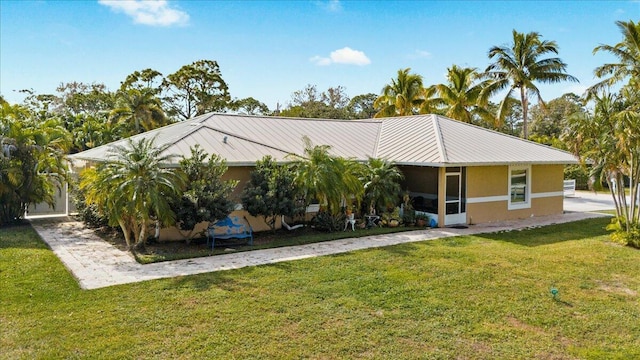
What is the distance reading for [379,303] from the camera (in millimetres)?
7496

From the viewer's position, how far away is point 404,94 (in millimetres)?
33781

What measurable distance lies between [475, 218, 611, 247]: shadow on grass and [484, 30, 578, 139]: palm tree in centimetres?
1396

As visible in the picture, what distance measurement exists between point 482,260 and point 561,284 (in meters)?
2.03

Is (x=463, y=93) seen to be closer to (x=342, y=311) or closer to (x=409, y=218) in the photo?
(x=409, y=218)

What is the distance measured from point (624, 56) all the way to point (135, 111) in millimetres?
33150

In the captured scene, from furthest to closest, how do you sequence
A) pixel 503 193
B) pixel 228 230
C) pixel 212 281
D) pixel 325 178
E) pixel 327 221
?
pixel 503 193 < pixel 327 221 < pixel 325 178 < pixel 228 230 < pixel 212 281

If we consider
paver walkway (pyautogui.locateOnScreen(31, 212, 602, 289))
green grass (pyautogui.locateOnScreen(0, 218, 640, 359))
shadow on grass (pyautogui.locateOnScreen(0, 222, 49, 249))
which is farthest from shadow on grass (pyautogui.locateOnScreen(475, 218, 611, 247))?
shadow on grass (pyautogui.locateOnScreen(0, 222, 49, 249))

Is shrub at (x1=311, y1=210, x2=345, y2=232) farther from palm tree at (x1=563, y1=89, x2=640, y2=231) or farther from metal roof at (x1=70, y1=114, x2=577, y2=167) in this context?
palm tree at (x1=563, y1=89, x2=640, y2=231)

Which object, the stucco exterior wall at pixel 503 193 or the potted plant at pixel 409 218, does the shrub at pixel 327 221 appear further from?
the stucco exterior wall at pixel 503 193

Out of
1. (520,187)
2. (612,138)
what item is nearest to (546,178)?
(520,187)

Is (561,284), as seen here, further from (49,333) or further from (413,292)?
(49,333)

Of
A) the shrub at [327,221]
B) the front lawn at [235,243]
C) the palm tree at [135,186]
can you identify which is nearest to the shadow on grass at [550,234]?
the front lawn at [235,243]

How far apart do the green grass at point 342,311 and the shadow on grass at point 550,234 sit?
2317mm

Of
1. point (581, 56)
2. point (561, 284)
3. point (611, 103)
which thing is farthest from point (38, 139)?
point (581, 56)
